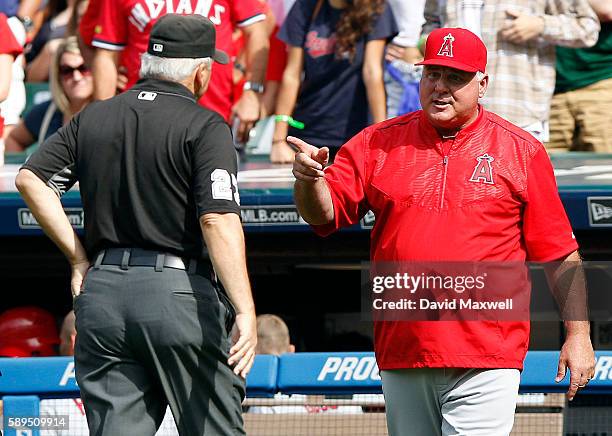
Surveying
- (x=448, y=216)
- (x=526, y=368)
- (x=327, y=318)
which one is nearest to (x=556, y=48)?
(x=327, y=318)

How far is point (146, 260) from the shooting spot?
370 centimetres

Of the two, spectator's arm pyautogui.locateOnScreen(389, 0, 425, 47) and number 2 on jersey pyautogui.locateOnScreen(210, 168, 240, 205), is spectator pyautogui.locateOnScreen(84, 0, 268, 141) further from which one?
number 2 on jersey pyautogui.locateOnScreen(210, 168, 240, 205)

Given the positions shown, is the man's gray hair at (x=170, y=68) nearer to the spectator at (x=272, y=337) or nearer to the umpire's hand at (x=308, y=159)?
the umpire's hand at (x=308, y=159)

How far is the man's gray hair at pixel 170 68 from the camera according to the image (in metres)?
3.87

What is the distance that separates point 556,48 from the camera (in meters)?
6.50

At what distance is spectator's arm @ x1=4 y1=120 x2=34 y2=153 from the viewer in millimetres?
7447

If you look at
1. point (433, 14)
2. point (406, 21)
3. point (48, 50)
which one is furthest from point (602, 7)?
point (48, 50)

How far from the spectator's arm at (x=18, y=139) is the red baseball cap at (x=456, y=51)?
417cm

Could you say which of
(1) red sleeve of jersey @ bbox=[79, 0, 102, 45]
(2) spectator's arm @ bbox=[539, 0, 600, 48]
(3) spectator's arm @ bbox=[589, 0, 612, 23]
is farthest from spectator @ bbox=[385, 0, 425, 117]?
(1) red sleeve of jersey @ bbox=[79, 0, 102, 45]

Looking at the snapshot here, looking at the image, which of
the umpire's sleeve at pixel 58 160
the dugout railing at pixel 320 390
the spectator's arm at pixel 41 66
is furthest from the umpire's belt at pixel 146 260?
the spectator's arm at pixel 41 66

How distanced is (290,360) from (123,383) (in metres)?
1.17

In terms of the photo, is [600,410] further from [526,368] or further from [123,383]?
[123,383]

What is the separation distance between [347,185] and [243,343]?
0.63 meters

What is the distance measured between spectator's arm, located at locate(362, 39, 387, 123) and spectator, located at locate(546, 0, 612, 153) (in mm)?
947
